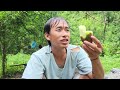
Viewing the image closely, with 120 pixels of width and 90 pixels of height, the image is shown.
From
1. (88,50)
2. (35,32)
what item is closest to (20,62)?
(35,32)

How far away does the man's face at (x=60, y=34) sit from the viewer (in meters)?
1.64

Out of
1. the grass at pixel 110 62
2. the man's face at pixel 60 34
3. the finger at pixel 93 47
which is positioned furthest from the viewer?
the grass at pixel 110 62

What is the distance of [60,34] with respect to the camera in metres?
1.66

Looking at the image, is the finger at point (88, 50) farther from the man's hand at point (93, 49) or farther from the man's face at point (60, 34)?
the man's face at point (60, 34)

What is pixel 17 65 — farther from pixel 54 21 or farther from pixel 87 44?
pixel 87 44

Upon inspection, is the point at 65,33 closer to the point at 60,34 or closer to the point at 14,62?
the point at 60,34

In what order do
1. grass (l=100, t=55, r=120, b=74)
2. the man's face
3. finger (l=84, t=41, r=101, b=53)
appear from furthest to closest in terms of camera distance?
grass (l=100, t=55, r=120, b=74)
the man's face
finger (l=84, t=41, r=101, b=53)

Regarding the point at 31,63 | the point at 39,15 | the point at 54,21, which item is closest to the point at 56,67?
the point at 31,63

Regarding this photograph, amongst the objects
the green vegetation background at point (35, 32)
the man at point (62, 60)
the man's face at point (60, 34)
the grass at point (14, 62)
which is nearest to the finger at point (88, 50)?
the man at point (62, 60)

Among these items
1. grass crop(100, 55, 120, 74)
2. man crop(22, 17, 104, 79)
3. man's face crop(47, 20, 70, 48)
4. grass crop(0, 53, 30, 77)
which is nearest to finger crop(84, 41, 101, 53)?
man crop(22, 17, 104, 79)

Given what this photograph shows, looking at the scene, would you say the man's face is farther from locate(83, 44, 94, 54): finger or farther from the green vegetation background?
the green vegetation background

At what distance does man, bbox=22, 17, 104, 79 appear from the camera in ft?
4.98

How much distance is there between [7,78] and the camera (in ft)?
6.43

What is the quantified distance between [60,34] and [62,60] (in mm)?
174
